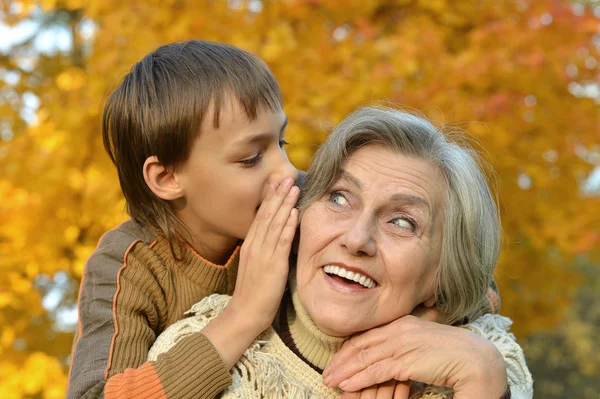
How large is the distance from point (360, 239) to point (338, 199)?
0.75 feet

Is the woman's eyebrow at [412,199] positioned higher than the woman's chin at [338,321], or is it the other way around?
the woman's eyebrow at [412,199]

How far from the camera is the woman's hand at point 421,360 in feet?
6.89

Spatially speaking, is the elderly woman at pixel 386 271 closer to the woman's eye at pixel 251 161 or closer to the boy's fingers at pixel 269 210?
the boy's fingers at pixel 269 210

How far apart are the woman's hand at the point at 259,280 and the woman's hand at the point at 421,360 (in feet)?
0.89

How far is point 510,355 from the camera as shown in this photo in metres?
2.47

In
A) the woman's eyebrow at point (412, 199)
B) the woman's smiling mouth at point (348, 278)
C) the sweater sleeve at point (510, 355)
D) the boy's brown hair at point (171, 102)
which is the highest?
the boy's brown hair at point (171, 102)

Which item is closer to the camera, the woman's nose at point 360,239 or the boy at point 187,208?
the woman's nose at point 360,239

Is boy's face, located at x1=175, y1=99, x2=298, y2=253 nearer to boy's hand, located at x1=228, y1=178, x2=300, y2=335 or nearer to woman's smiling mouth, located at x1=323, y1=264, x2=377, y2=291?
boy's hand, located at x1=228, y1=178, x2=300, y2=335

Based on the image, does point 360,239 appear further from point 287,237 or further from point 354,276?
point 287,237

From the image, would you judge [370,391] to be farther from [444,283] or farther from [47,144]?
[47,144]

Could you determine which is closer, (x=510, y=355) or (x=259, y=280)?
(x=259, y=280)

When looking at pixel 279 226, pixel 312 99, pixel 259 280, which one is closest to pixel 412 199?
pixel 279 226

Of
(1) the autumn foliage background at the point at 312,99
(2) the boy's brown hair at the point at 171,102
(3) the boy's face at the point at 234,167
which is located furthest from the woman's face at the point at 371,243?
(1) the autumn foliage background at the point at 312,99

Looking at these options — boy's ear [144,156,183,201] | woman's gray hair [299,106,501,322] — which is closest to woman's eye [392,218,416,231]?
woman's gray hair [299,106,501,322]
